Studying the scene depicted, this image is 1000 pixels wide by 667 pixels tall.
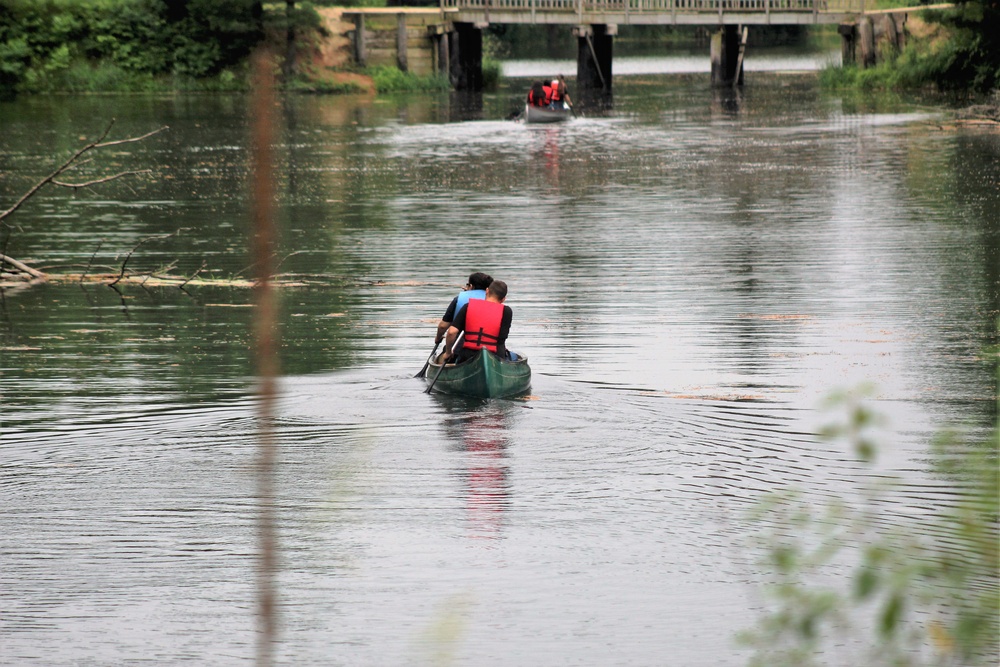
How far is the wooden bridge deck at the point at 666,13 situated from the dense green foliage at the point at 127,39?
9.22 meters

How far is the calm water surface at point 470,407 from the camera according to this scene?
8.62 meters

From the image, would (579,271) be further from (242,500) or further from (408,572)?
(408,572)

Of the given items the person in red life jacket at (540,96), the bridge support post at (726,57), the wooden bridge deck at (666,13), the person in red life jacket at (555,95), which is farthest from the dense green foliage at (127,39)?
the bridge support post at (726,57)

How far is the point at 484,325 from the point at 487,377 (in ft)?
1.98

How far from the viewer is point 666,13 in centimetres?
6031

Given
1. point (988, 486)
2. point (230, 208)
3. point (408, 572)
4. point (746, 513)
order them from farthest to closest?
point (230, 208), point (746, 513), point (408, 572), point (988, 486)

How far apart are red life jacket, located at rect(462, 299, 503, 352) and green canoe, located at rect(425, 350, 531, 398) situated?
13.7 inches

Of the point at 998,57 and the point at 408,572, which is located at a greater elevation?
the point at 998,57

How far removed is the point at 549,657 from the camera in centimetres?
795

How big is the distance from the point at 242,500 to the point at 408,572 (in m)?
2.12

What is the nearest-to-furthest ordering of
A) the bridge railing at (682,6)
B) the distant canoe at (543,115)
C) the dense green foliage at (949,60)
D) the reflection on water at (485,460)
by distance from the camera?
the reflection on water at (485,460) < the dense green foliage at (949,60) < the distant canoe at (543,115) < the bridge railing at (682,6)

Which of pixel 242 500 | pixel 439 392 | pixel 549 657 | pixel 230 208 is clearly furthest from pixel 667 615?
pixel 230 208

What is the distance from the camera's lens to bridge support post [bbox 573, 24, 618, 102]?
62188mm

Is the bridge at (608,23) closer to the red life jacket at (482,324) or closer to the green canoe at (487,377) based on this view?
the red life jacket at (482,324)
